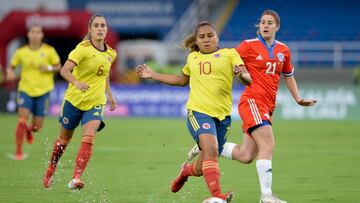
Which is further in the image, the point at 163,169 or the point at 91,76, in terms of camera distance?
the point at 163,169

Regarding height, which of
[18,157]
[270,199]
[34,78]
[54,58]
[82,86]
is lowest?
[270,199]

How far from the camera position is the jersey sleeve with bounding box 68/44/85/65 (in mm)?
11898

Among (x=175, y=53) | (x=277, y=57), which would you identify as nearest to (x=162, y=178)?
(x=277, y=57)

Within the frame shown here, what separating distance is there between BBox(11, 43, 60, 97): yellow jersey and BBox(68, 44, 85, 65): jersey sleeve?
5.85 m

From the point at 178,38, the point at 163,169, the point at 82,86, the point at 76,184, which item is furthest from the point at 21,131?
the point at 178,38

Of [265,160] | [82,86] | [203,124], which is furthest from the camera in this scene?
[82,86]

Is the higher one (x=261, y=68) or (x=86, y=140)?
(x=261, y=68)

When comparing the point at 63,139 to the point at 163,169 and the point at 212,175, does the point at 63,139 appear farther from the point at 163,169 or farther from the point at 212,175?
the point at 212,175

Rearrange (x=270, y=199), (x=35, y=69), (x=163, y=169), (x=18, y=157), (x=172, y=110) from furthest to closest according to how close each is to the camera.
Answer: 1. (x=172, y=110)
2. (x=35, y=69)
3. (x=18, y=157)
4. (x=163, y=169)
5. (x=270, y=199)

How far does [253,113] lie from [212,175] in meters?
1.48

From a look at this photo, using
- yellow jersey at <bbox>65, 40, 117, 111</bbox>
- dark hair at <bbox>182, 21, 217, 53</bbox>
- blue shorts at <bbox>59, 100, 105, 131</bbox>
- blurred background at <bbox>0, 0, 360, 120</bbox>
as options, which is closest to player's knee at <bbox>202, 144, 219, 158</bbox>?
dark hair at <bbox>182, 21, 217, 53</bbox>

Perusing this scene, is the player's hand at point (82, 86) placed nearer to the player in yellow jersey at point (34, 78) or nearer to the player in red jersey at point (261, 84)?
the player in red jersey at point (261, 84)

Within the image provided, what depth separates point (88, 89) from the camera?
12.1 m

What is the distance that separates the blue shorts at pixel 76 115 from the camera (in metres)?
12.2
